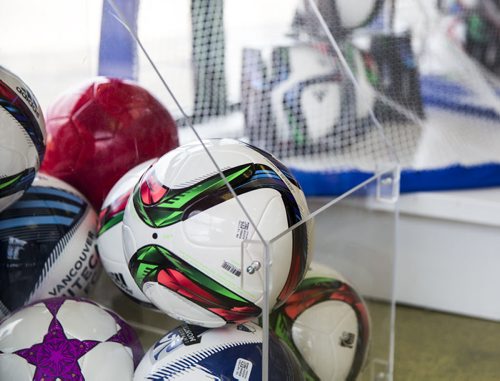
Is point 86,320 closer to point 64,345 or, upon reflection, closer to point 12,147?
point 64,345

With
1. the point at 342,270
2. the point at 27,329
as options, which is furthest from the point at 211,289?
the point at 342,270

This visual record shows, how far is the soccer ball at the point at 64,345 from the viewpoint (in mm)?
1088

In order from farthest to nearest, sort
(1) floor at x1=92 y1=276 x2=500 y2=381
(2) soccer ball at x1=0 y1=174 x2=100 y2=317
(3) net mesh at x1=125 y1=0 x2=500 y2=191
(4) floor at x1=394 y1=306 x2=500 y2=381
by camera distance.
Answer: (3) net mesh at x1=125 y1=0 x2=500 y2=191 < (4) floor at x1=394 y1=306 x2=500 y2=381 < (1) floor at x1=92 y1=276 x2=500 y2=381 < (2) soccer ball at x1=0 y1=174 x2=100 y2=317

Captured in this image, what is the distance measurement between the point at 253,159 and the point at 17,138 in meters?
0.36

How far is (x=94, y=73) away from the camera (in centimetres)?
141

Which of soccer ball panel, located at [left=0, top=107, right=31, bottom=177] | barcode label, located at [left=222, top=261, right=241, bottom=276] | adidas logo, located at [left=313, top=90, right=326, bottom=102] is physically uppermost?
soccer ball panel, located at [left=0, top=107, right=31, bottom=177]

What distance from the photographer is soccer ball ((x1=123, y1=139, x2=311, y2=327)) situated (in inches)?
40.2

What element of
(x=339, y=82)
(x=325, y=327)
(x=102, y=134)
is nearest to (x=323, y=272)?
(x=325, y=327)

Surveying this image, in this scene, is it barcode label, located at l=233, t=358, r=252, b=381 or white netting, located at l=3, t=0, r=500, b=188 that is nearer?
barcode label, located at l=233, t=358, r=252, b=381

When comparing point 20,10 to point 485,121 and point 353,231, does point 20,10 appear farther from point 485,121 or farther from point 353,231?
point 485,121

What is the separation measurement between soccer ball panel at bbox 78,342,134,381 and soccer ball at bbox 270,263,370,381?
243 mm

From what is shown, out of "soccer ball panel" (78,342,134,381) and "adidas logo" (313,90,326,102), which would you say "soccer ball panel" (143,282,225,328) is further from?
"adidas logo" (313,90,326,102)

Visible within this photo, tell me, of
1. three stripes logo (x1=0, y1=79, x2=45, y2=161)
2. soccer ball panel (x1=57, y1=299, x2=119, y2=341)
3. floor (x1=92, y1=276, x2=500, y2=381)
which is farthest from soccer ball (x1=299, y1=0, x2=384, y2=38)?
soccer ball panel (x1=57, y1=299, x2=119, y2=341)

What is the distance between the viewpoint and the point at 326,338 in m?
1.30
